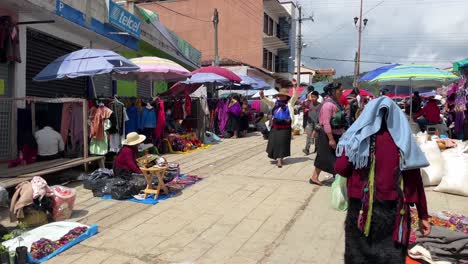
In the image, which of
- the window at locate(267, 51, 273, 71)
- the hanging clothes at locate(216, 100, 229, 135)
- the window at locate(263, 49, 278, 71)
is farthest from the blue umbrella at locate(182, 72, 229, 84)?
the window at locate(267, 51, 273, 71)

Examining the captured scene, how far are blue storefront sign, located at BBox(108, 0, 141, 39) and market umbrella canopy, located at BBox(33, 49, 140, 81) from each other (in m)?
4.34

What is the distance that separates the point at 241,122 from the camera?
16.7 meters

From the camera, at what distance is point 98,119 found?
8375 mm

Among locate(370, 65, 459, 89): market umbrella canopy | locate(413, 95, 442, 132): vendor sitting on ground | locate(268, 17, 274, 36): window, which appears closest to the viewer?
locate(370, 65, 459, 89): market umbrella canopy

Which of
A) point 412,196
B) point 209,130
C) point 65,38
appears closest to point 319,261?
point 412,196

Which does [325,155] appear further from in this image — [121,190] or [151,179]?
[121,190]

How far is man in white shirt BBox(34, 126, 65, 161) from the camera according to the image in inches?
312

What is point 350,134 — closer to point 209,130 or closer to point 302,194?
point 302,194

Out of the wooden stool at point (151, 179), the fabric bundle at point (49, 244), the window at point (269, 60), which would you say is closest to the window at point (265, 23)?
the window at point (269, 60)

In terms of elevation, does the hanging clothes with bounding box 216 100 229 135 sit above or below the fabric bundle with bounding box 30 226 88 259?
above

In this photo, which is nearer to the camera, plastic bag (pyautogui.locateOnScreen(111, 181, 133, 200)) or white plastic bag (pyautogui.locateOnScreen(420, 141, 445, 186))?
Answer: plastic bag (pyautogui.locateOnScreen(111, 181, 133, 200))

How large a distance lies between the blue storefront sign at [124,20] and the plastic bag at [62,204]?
8375mm

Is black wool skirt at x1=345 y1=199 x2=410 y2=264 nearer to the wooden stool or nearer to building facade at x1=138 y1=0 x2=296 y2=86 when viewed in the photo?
the wooden stool

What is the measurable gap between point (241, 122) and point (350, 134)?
13.6 m
